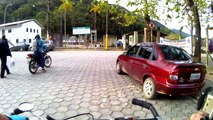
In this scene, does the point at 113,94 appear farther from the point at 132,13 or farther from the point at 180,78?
the point at 132,13

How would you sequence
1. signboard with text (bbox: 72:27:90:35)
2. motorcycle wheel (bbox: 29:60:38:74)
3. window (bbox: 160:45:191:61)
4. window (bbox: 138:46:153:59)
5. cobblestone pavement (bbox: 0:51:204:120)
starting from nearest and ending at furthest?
cobblestone pavement (bbox: 0:51:204:120) → window (bbox: 160:45:191:61) → window (bbox: 138:46:153:59) → motorcycle wheel (bbox: 29:60:38:74) → signboard with text (bbox: 72:27:90:35)

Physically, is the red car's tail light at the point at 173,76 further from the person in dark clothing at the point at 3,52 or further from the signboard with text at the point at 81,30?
the signboard with text at the point at 81,30

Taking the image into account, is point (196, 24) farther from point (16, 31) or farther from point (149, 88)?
point (16, 31)

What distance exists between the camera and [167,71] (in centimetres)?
536

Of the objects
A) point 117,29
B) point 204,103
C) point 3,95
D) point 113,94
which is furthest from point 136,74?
point 117,29

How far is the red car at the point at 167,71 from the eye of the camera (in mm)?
5328

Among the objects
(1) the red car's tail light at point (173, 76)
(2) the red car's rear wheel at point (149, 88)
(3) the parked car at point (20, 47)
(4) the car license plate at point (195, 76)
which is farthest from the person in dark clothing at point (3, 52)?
(3) the parked car at point (20, 47)

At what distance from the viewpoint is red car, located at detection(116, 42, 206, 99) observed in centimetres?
533

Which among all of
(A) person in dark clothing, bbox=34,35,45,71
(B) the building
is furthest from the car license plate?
(B) the building

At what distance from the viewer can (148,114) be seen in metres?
4.96

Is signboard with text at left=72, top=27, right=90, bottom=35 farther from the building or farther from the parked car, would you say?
the building

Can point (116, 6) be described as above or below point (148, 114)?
above

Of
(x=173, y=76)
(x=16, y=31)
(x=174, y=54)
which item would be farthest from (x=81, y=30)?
(x=173, y=76)

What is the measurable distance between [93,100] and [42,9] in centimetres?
6532
